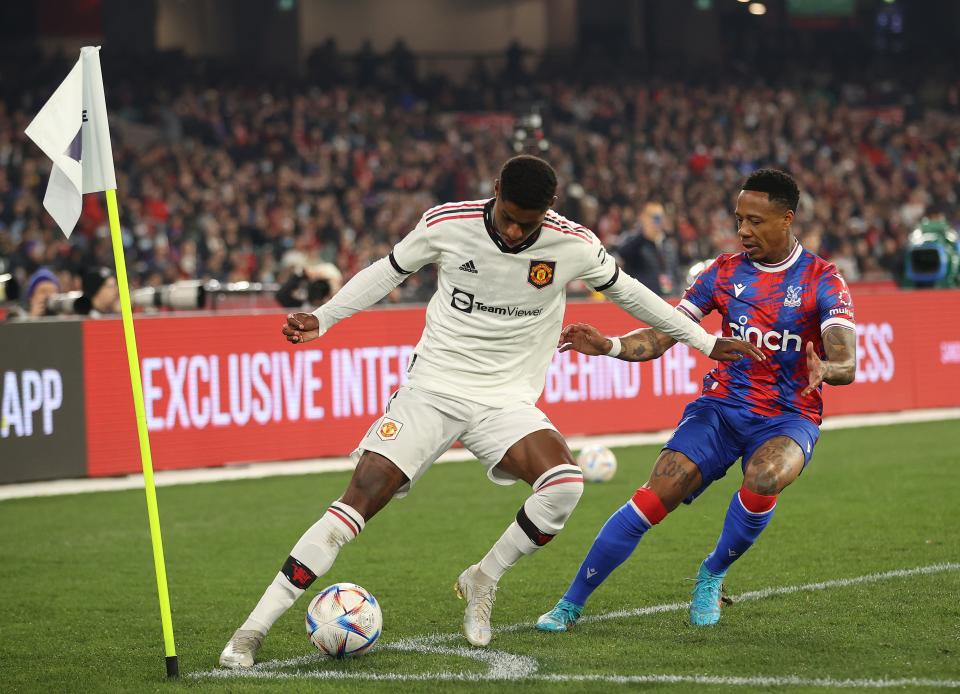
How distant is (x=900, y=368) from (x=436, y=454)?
12113 millimetres

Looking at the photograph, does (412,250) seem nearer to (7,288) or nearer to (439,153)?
(7,288)

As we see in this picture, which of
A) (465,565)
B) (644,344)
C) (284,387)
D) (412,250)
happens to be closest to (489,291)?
(412,250)

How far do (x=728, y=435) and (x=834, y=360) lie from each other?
612 mm

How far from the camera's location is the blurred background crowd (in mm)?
21766

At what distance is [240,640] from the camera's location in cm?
578

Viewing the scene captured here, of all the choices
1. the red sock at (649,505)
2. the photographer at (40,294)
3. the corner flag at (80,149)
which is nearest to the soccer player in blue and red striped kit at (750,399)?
the red sock at (649,505)

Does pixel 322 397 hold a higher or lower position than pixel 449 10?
lower

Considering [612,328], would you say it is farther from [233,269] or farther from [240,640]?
[240,640]

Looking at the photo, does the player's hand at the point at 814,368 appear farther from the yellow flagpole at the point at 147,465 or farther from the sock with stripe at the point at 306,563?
the yellow flagpole at the point at 147,465

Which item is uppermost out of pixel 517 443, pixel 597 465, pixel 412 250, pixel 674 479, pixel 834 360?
pixel 412 250

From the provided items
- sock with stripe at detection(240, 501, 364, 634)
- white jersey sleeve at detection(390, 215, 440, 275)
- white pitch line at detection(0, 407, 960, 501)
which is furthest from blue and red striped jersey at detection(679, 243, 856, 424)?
white pitch line at detection(0, 407, 960, 501)

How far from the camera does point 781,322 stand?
21.3 ft

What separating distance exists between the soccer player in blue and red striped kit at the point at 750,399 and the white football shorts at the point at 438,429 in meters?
0.51

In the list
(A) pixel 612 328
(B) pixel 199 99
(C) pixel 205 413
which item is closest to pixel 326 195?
(B) pixel 199 99
